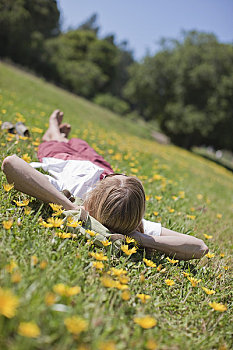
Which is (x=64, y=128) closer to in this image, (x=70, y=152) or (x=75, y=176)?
(x=70, y=152)

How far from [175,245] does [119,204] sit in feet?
1.96

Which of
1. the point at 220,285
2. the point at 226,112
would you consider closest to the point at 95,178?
the point at 220,285

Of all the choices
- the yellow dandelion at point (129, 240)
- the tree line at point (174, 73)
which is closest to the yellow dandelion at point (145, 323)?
the yellow dandelion at point (129, 240)

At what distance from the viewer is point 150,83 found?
22.7 meters

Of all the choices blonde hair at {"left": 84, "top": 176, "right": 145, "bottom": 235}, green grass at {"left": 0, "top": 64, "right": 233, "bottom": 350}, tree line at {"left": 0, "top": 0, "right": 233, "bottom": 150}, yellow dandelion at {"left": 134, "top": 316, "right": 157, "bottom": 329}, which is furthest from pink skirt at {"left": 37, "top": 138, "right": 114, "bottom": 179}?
tree line at {"left": 0, "top": 0, "right": 233, "bottom": 150}

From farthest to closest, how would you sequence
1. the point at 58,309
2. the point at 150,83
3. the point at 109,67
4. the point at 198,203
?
the point at 109,67
the point at 150,83
the point at 198,203
the point at 58,309

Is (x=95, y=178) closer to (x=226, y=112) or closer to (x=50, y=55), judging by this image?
(x=226, y=112)

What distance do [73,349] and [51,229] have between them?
3.41 feet

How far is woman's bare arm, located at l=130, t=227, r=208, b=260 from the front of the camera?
223 cm

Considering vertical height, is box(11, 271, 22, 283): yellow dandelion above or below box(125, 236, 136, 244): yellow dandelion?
below

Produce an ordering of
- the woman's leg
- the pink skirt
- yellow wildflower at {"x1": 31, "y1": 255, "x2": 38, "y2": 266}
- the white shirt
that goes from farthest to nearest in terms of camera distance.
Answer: the woman's leg → the pink skirt → the white shirt → yellow wildflower at {"x1": 31, "y1": 255, "x2": 38, "y2": 266}

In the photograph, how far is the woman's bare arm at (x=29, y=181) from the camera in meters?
2.09

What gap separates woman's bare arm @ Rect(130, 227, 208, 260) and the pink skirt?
128 cm

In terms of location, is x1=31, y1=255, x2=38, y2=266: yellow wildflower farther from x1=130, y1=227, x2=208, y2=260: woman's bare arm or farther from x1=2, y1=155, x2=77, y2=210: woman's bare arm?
x1=130, y1=227, x2=208, y2=260: woman's bare arm
